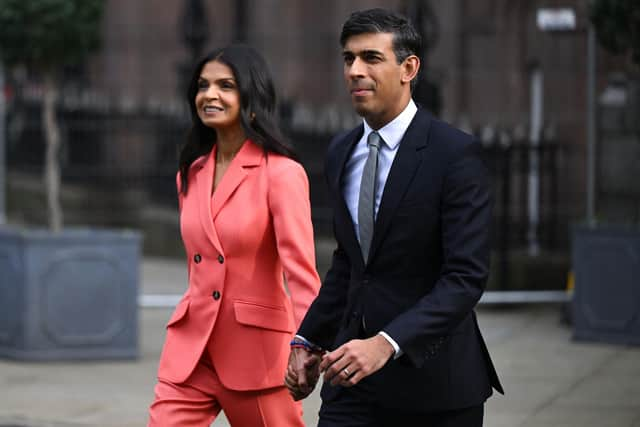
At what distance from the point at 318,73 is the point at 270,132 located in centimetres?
1402

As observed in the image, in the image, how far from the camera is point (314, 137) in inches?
588

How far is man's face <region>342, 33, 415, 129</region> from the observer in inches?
158

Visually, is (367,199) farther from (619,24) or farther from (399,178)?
(619,24)

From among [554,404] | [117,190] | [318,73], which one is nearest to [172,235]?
[117,190]

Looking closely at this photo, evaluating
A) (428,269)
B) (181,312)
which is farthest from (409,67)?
(181,312)

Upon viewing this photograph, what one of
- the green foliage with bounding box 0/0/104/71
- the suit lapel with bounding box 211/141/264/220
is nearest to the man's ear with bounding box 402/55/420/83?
the suit lapel with bounding box 211/141/264/220

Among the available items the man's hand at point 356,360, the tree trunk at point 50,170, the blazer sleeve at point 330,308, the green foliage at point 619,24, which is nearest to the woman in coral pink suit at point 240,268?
the blazer sleeve at point 330,308

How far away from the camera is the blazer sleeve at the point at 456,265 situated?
12.7 ft

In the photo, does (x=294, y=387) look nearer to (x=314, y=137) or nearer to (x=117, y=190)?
(x=314, y=137)

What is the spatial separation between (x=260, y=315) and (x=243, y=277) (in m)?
0.14

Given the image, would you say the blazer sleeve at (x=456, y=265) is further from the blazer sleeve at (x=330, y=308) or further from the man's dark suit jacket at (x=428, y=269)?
the blazer sleeve at (x=330, y=308)

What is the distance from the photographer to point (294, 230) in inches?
199

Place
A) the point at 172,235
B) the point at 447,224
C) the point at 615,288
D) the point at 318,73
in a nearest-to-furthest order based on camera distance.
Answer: the point at 447,224
the point at 615,288
the point at 172,235
the point at 318,73

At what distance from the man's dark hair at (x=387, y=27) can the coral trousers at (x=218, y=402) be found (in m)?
1.52
